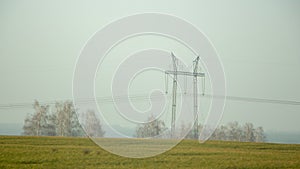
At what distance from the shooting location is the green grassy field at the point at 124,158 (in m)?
31.9

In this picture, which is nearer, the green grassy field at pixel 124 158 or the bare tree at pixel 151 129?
the green grassy field at pixel 124 158

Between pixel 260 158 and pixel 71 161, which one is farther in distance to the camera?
pixel 260 158

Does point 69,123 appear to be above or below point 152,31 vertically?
below

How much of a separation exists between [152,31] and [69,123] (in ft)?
169

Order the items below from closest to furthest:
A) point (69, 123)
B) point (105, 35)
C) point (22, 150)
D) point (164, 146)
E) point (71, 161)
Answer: point (105, 35)
point (71, 161)
point (22, 150)
point (164, 146)
point (69, 123)

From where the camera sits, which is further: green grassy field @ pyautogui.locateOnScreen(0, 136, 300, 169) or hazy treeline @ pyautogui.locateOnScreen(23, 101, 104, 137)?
hazy treeline @ pyautogui.locateOnScreen(23, 101, 104, 137)

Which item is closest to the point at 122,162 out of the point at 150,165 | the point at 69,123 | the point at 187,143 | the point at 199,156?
the point at 150,165

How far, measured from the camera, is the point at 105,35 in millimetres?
26594

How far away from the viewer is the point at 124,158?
113 feet

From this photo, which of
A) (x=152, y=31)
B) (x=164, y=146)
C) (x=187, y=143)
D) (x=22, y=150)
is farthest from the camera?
(x=187, y=143)

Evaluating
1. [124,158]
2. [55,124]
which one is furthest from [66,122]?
[124,158]

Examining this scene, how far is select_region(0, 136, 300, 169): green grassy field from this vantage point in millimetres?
31891

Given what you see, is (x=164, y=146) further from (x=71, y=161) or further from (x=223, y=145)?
(x=71, y=161)

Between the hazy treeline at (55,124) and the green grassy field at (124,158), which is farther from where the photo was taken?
the hazy treeline at (55,124)
